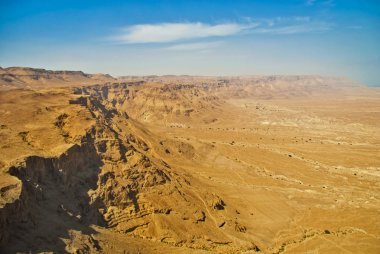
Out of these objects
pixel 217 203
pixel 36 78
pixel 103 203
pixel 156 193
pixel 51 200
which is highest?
pixel 36 78

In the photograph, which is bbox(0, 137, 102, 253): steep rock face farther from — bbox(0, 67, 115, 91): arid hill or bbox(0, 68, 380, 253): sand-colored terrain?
bbox(0, 67, 115, 91): arid hill

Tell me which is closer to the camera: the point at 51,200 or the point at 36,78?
the point at 51,200

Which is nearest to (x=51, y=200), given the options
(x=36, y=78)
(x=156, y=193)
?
(x=156, y=193)

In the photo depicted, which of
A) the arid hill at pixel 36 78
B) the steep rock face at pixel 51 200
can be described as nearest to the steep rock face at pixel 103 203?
the steep rock face at pixel 51 200

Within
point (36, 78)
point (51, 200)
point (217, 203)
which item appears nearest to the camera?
point (51, 200)

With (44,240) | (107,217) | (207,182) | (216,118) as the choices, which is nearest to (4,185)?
(44,240)

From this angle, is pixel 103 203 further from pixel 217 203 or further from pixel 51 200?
pixel 217 203

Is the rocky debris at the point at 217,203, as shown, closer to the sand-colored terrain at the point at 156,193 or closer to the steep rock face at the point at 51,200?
the sand-colored terrain at the point at 156,193

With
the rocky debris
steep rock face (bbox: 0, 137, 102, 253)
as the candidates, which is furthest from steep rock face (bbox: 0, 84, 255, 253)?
the rocky debris

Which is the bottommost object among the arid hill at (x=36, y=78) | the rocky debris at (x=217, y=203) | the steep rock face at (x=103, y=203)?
the rocky debris at (x=217, y=203)

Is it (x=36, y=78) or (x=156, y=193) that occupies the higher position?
(x=36, y=78)

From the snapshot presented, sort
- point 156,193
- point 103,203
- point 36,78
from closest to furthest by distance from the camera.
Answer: point 103,203, point 156,193, point 36,78

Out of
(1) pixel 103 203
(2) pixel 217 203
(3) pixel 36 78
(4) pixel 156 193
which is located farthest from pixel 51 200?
(3) pixel 36 78
